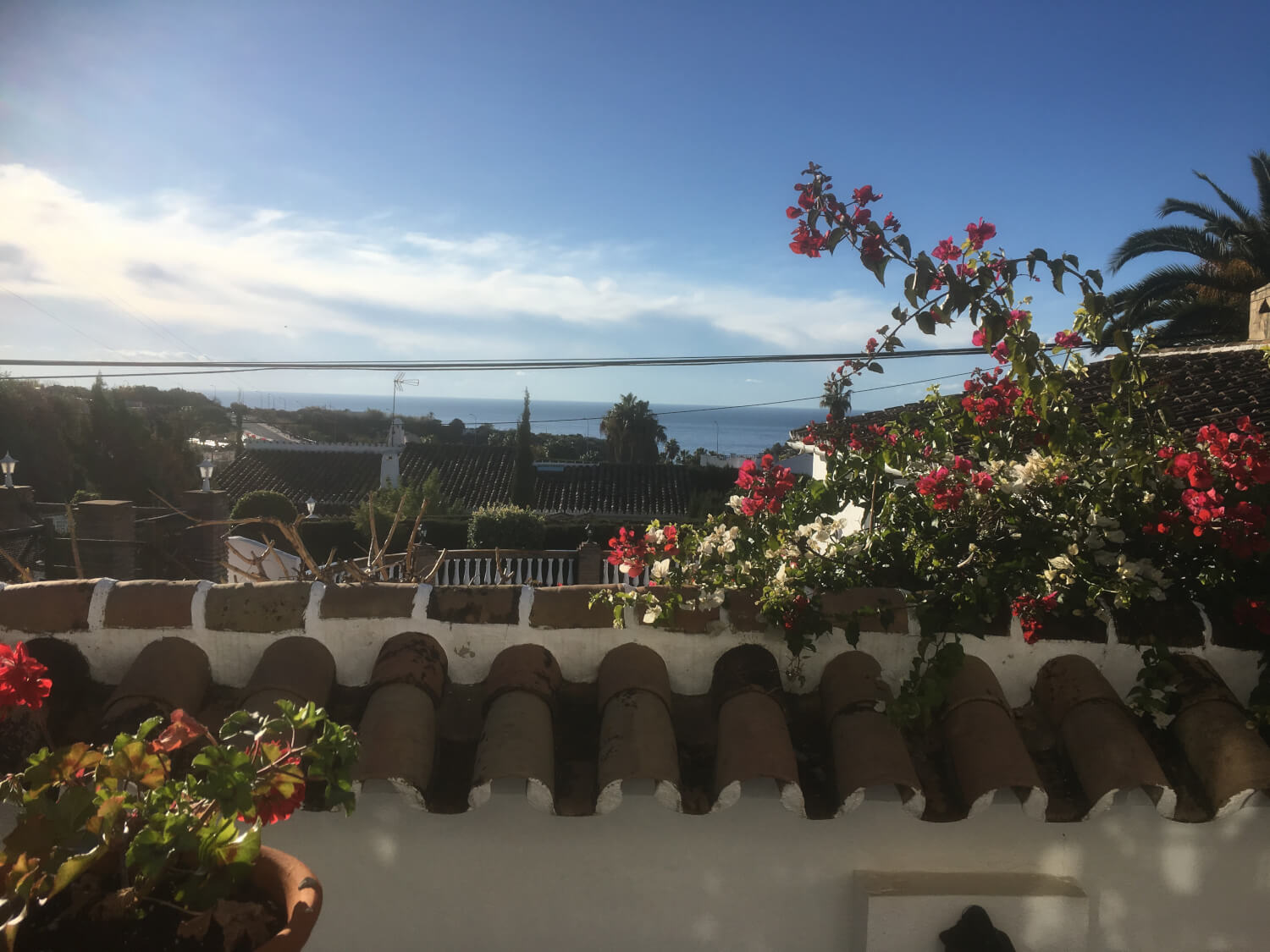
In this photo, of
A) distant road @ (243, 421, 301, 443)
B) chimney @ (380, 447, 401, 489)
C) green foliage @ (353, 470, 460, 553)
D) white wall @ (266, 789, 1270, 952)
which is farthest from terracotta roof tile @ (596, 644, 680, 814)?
distant road @ (243, 421, 301, 443)

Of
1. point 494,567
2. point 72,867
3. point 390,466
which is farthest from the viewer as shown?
point 390,466

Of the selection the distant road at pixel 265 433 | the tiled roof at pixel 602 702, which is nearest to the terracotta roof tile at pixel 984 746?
the tiled roof at pixel 602 702

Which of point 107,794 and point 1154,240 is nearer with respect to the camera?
point 107,794

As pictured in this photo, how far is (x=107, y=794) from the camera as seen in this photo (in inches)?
54.4

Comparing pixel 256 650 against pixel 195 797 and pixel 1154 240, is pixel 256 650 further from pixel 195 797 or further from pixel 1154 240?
pixel 1154 240

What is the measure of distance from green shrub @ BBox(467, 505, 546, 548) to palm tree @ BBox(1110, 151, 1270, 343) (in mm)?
11526

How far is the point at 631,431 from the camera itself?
51875mm

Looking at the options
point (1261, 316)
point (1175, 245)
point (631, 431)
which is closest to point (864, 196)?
point (1261, 316)

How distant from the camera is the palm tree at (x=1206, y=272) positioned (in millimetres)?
14484

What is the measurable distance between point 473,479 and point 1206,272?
22.7m

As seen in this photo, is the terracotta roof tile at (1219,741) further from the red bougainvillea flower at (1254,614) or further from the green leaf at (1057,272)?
the green leaf at (1057,272)

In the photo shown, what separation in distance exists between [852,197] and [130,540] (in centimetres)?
673

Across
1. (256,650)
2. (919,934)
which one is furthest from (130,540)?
(919,934)

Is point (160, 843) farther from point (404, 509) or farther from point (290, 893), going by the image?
point (404, 509)
